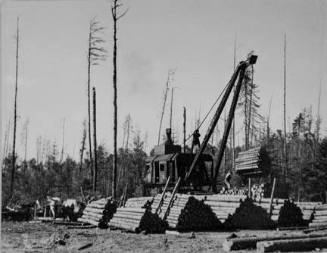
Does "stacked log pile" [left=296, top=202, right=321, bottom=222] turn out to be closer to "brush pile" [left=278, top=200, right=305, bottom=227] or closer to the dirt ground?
"brush pile" [left=278, top=200, right=305, bottom=227]

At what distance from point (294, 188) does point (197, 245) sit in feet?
80.2

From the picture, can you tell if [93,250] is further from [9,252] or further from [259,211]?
[259,211]

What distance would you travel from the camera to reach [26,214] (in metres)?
23.4

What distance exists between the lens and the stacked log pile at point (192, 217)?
54.4 feet

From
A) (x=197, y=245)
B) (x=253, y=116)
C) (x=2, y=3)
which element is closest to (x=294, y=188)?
(x=253, y=116)

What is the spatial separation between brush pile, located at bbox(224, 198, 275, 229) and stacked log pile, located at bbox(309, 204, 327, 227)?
169cm

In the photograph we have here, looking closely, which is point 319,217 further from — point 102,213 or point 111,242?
point 102,213

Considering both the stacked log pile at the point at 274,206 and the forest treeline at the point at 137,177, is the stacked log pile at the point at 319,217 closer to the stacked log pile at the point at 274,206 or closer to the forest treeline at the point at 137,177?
the stacked log pile at the point at 274,206

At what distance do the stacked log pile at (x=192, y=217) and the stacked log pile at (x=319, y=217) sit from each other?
141 inches

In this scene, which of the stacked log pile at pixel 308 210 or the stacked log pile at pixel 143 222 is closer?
the stacked log pile at pixel 143 222

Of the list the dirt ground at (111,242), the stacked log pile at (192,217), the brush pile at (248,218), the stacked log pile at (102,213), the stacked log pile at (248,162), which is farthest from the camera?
the stacked log pile at (248,162)

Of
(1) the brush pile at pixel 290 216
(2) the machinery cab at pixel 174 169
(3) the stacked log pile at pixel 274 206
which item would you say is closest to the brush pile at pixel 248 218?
(3) the stacked log pile at pixel 274 206

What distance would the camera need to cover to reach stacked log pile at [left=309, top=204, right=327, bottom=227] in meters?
15.8

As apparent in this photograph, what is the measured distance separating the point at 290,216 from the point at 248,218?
180 centimetres
